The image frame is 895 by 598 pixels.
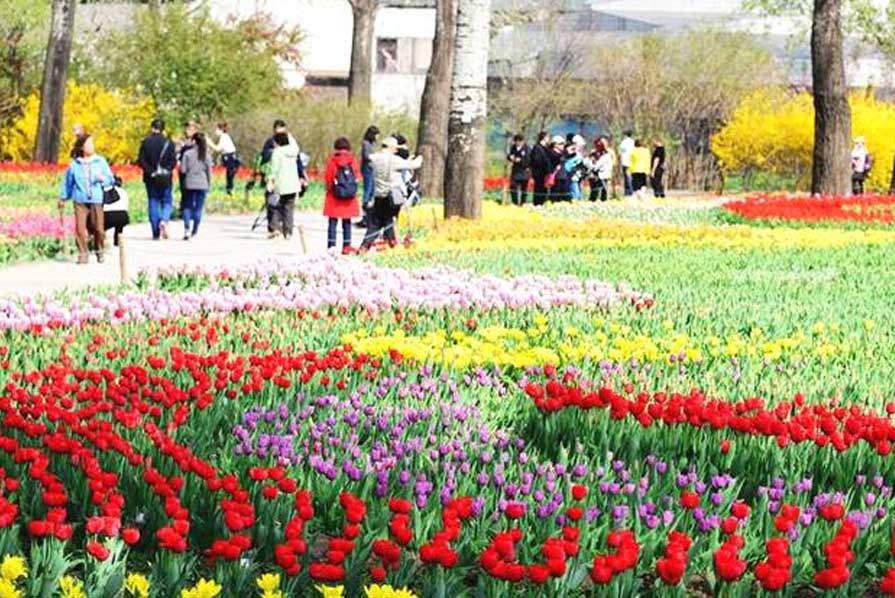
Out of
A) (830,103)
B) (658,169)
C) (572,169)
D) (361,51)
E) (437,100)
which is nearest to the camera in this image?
(830,103)

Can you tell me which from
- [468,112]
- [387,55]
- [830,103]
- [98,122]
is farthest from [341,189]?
[387,55]

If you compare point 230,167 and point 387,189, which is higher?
point 387,189

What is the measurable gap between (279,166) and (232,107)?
70.1 ft

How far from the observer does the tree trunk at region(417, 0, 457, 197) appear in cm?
3092

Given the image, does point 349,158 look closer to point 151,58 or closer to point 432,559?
point 432,559

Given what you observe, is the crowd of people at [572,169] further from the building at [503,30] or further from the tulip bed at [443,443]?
the tulip bed at [443,443]

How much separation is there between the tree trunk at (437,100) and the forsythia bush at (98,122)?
44.2ft

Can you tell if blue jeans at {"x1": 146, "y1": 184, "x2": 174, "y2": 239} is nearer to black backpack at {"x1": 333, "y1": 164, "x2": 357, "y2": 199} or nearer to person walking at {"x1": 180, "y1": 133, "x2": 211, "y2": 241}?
person walking at {"x1": 180, "y1": 133, "x2": 211, "y2": 241}

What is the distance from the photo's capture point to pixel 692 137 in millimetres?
47094

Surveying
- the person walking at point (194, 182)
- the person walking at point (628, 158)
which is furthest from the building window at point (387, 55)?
the person walking at point (194, 182)

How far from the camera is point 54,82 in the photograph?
39.8m

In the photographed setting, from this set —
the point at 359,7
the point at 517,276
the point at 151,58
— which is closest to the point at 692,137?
the point at 359,7

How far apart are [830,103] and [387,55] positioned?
45.7 m

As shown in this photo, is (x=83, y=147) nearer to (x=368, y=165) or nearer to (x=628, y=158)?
(x=368, y=165)
